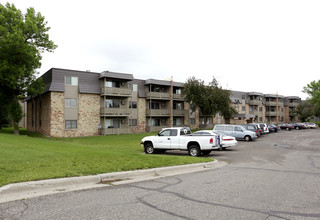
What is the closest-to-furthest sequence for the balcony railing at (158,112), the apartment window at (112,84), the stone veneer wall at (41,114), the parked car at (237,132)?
the parked car at (237,132) → the stone veneer wall at (41,114) → the apartment window at (112,84) → the balcony railing at (158,112)

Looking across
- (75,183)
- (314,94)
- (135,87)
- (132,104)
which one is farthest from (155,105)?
(314,94)

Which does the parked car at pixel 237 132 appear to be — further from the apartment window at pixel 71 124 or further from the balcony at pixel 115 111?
the apartment window at pixel 71 124

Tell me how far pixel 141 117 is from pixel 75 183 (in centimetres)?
3251

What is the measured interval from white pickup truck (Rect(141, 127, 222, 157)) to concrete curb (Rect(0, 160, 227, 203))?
4511 mm

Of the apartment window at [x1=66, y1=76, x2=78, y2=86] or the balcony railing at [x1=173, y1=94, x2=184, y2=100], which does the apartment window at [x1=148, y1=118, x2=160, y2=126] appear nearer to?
the balcony railing at [x1=173, y1=94, x2=184, y2=100]

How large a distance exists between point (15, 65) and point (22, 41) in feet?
10.1

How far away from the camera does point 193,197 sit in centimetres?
584

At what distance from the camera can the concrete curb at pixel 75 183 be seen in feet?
19.3

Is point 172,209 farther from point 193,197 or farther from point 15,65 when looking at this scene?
point 15,65

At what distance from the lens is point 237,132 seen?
26.4 m

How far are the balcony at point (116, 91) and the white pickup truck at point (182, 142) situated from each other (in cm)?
1972

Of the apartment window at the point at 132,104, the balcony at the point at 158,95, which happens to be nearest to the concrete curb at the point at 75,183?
the apartment window at the point at 132,104

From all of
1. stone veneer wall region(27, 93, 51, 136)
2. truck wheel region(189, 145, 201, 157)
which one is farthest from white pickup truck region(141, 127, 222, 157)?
stone veneer wall region(27, 93, 51, 136)

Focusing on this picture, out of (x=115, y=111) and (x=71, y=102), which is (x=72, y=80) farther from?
(x=115, y=111)
